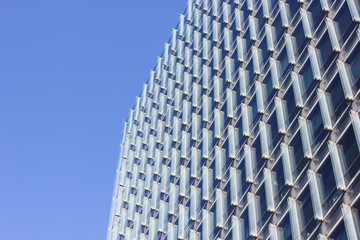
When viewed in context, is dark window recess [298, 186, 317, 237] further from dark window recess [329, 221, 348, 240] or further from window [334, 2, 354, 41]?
window [334, 2, 354, 41]

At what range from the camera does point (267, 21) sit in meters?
49.5

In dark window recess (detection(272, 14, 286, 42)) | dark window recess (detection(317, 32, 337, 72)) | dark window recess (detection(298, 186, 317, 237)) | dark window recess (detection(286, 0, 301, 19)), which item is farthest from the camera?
dark window recess (detection(272, 14, 286, 42))

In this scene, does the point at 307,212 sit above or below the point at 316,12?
below

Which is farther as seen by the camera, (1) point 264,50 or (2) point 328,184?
(1) point 264,50

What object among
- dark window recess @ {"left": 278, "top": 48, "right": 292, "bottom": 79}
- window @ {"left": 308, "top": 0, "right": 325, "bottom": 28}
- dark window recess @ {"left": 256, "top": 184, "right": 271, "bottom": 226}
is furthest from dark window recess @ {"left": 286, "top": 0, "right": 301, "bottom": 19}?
dark window recess @ {"left": 256, "top": 184, "right": 271, "bottom": 226}

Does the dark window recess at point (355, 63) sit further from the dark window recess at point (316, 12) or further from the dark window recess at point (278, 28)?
the dark window recess at point (278, 28)

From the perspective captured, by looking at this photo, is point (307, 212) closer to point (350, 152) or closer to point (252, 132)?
point (350, 152)

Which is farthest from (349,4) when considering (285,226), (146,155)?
(146,155)

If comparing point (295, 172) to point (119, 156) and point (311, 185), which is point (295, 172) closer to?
point (311, 185)

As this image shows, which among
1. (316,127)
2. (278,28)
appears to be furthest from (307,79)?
(278,28)

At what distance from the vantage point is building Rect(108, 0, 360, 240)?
33.5 m

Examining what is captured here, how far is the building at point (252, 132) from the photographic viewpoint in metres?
33.5

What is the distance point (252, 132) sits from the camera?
44750 mm

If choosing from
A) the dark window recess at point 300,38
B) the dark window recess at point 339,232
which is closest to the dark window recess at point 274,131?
the dark window recess at point 300,38
